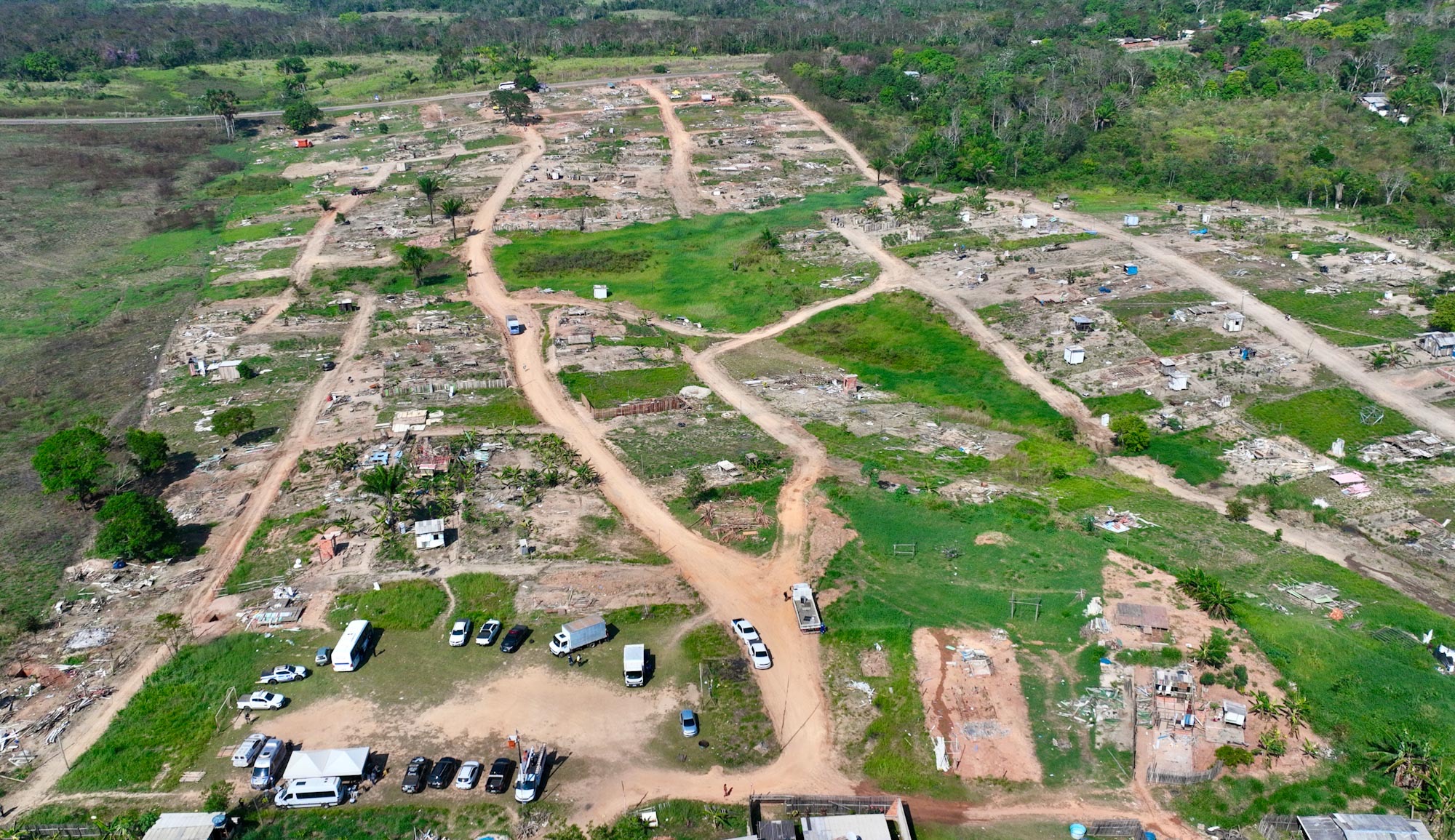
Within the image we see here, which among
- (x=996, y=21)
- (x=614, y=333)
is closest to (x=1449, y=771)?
(x=614, y=333)

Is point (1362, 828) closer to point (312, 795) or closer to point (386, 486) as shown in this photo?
point (312, 795)

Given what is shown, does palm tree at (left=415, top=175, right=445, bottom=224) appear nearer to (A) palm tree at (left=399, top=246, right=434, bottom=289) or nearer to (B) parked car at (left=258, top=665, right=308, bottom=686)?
(A) palm tree at (left=399, top=246, right=434, bottom=289)

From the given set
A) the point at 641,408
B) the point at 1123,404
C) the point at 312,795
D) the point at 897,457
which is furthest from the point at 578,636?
the point at 1123,404

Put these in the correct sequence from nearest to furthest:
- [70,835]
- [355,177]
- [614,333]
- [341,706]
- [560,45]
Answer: [70,835]
[341,706]
[614,333]
[355,177]
[560,45]

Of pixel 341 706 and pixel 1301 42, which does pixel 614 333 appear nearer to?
pixel 341 706

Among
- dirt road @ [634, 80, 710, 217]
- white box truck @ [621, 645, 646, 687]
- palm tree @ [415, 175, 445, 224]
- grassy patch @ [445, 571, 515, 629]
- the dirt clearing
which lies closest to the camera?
the dirt clearing

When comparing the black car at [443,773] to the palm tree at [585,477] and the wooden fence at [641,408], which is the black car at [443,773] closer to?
the palm tree at [585,477]

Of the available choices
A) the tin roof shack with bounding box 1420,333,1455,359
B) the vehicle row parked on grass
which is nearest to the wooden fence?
the vehicle row parked on grass
